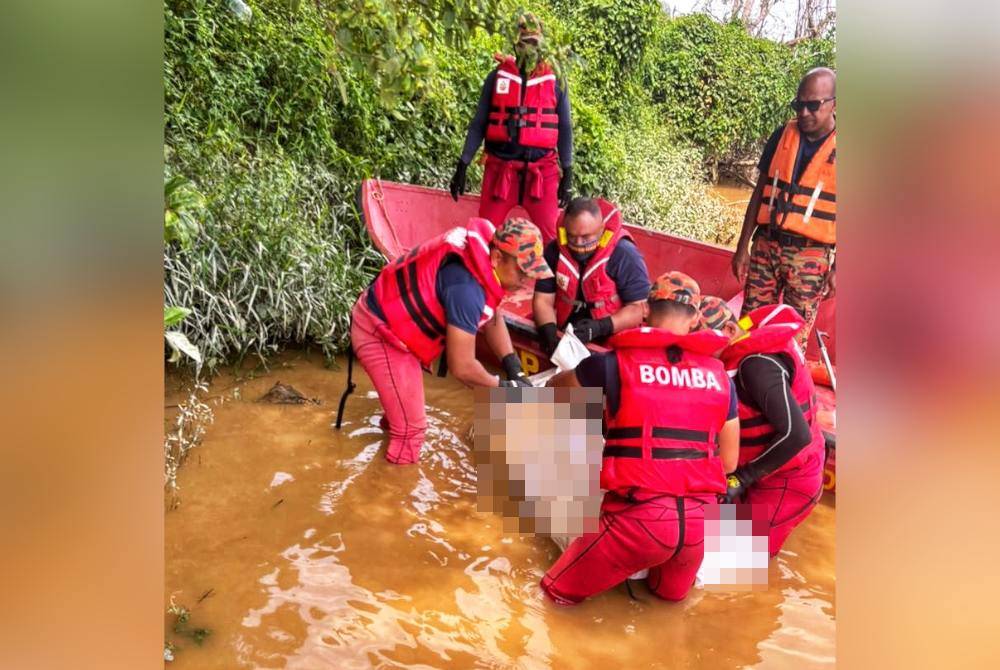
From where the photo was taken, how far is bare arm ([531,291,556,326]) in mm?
4320

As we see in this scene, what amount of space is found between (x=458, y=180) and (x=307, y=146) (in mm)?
1436

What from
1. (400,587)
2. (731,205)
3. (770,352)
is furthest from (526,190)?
(731,205)

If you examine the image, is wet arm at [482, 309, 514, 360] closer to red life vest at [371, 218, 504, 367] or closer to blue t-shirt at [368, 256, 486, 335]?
red life vest at [371, 218, 504, 367]

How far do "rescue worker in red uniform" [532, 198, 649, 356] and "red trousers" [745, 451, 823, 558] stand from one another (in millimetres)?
1290

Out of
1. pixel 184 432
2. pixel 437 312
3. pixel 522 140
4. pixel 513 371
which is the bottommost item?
pixel 184 432

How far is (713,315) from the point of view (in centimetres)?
294

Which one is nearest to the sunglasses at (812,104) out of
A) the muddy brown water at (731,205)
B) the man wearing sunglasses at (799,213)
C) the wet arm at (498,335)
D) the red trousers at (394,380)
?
the man wearing sunglasses at (799,213)

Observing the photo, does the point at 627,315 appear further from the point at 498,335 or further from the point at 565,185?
the point at 565,185

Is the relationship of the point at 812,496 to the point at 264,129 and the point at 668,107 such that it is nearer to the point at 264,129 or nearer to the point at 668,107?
the point at 264,129

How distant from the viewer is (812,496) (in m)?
3.06

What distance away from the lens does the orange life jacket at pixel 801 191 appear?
13.4 ft
